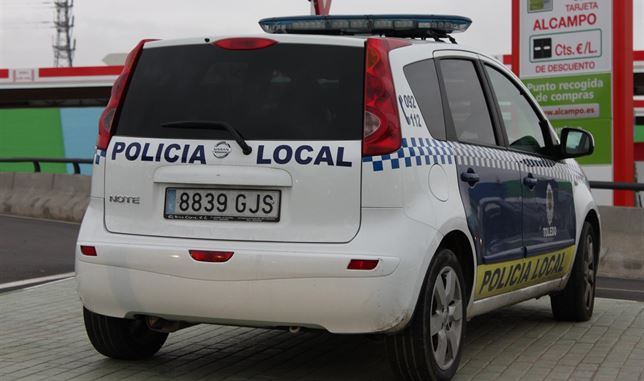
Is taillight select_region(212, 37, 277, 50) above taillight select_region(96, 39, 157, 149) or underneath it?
above

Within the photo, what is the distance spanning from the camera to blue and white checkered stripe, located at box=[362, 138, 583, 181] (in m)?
5.40

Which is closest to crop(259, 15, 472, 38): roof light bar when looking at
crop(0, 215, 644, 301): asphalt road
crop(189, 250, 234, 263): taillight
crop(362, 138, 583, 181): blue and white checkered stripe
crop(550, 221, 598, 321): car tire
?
crop(362, 138, 583, 181): blue and white checkered stripe

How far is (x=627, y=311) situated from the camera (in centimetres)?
884

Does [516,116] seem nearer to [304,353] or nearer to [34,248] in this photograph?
[304,353]

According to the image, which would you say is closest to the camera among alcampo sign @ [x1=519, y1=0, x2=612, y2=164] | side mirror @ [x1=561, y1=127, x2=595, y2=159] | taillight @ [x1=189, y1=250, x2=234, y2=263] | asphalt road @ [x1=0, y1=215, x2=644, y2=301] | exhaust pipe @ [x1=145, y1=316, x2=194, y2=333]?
taillight @ [x1=189, y1=250, x2=234, y2=263]

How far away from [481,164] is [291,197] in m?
1.33

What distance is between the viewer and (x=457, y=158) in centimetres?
597

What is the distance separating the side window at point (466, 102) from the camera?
20.5 ft

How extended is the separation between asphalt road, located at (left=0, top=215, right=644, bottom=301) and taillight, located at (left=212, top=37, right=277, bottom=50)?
540 cm

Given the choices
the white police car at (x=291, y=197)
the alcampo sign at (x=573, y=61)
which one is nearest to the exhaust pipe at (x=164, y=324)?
the white police car at (x=291, y=197)

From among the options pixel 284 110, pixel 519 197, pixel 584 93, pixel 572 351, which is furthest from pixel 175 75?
pixel 584 93

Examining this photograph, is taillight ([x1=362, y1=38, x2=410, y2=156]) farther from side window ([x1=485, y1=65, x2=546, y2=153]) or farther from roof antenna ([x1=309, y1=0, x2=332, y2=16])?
roof antenna ([x1=309, y1=0, x2=332, y2=16])

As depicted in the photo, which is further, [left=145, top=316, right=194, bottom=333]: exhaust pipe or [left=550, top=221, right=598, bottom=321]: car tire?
[left=550, top=221, right=598, bottom=321]: car tire

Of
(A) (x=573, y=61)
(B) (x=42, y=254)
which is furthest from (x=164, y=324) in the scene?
(A) (x=573, y=61)
